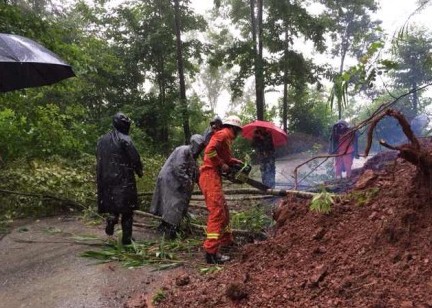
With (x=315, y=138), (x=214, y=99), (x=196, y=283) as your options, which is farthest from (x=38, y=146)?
(x=214, y=99)

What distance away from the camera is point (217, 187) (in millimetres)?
4566

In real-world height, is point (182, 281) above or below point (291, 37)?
below

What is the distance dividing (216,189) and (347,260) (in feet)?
6.46

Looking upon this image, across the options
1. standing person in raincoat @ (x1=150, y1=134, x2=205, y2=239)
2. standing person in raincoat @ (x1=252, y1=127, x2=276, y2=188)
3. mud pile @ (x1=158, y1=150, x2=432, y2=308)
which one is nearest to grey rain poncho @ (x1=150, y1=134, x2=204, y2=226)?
standing person in raincoat @ (x1=150, y1=134, x2=205, y2=239)

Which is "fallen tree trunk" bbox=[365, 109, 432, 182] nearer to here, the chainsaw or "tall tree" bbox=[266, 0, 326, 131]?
the chainsaw

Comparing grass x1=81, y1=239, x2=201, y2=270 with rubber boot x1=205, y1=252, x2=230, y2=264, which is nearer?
rubber boot x1=205, y1=252, x2=230, y2=264

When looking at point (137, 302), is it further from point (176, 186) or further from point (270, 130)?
point (270, 130)

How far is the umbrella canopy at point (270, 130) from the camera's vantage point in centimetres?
827

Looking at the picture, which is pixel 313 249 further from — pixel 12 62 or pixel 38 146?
pixel 38 146

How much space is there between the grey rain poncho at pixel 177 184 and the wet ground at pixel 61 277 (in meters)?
0.73

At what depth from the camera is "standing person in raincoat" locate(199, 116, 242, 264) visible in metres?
4.36

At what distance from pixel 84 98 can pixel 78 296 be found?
13.1m

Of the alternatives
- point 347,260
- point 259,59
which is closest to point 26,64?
point 347,260

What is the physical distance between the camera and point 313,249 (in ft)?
10.8
